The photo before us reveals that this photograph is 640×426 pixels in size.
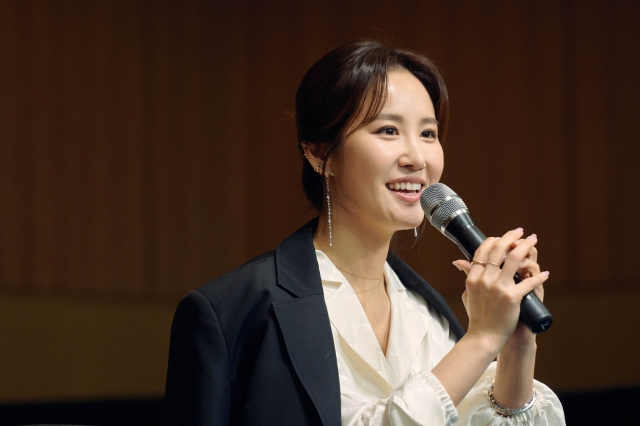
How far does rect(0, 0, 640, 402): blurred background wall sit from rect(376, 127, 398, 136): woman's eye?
7.45ft

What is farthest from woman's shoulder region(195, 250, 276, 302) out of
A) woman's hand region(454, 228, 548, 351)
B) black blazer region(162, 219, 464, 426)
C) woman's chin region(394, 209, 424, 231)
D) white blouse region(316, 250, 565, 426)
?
woman's hand region(454, 228, 548, 351)

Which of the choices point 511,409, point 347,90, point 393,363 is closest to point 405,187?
point 347,90

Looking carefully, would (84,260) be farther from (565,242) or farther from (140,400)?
(565,242)

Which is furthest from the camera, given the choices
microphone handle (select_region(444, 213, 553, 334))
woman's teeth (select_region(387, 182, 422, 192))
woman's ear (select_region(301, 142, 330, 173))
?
woman's ear (select_region(301, 142, 330, 173))

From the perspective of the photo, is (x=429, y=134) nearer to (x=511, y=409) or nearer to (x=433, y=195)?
(x=433, y=195)

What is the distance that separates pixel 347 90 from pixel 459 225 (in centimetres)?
43

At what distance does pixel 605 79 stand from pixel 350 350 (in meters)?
3.03

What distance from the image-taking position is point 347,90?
155 centimetres

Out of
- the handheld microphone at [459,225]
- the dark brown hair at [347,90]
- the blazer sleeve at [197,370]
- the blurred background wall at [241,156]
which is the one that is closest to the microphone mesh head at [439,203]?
the handheld microphone at [459,225]

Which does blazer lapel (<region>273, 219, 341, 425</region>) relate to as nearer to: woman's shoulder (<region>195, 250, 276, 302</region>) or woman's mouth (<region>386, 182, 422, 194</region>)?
woman's shoulder (<region>195, 250, 276, 302</region>)

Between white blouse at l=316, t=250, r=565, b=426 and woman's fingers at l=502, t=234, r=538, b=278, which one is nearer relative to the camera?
woman's fingers at l=502, t=234, r=538, b=278

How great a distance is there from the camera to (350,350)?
1.47m

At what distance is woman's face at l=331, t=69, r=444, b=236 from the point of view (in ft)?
4.94

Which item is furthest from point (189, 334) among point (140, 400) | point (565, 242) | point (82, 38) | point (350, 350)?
point (565, 242)
